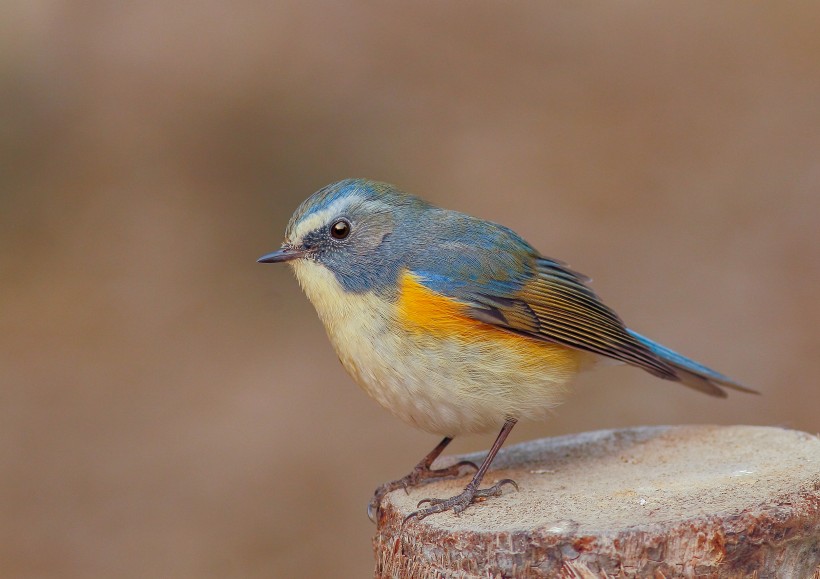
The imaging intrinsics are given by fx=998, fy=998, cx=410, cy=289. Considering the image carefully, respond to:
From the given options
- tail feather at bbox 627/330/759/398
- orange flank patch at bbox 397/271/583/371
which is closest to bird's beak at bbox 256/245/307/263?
orange flank patch at bbox 397/271/583/371

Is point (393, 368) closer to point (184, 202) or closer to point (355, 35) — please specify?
point (184, 202)

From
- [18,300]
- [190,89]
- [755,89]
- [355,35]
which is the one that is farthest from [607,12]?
[18,300]

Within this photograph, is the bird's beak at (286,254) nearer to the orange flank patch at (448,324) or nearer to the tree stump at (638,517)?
the orange flank patch at (448,324)

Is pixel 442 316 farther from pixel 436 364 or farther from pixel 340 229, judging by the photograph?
pixel 340 229

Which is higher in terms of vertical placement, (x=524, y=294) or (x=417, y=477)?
(x=524, y=294)

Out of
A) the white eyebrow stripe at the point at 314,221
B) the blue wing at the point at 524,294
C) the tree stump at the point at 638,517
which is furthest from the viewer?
the white eyebrow stripe at the point at 314,221

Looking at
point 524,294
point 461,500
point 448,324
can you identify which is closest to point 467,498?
point 461,500

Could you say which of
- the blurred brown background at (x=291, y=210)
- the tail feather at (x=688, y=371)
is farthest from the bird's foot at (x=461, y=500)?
the blurred brown background at (x=291, y=210)
